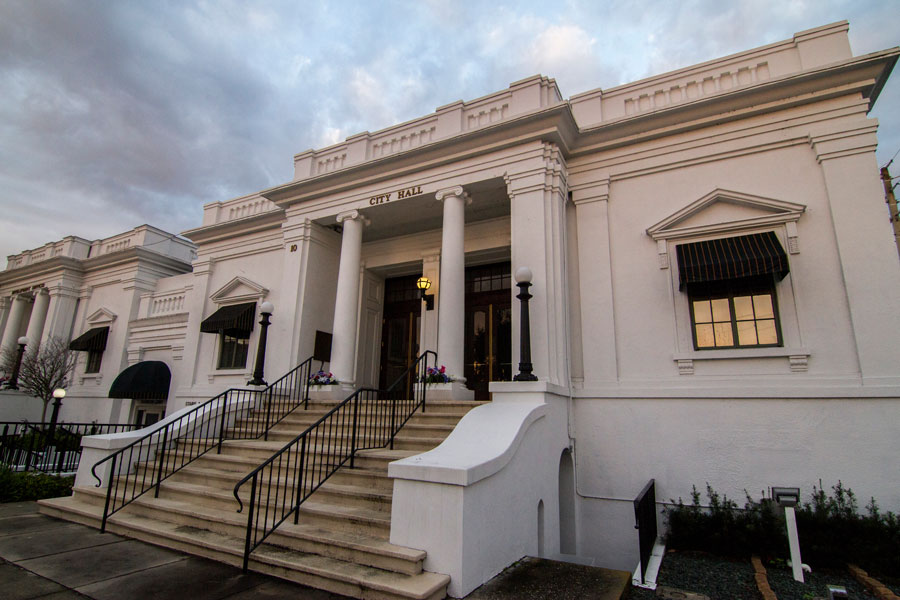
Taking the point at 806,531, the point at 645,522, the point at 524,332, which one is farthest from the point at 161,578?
the point at 806,531

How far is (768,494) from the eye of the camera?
6777mm

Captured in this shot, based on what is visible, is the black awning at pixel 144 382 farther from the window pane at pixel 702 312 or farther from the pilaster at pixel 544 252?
the window pane at pixel 702 312

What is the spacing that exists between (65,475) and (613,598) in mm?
10814

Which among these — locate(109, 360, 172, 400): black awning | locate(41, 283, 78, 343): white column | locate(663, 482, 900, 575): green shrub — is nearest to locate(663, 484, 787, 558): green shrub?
locate(663, 482, 900, 575): green shrub

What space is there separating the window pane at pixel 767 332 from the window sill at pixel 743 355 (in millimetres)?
222

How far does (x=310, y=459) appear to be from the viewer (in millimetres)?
6691

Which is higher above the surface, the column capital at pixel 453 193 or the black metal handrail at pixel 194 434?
the column capital at pixel 453 193

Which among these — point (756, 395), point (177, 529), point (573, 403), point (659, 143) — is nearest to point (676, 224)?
point (659, 143)

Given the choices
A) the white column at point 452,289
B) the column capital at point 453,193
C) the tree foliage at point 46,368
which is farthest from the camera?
the tree foliage at point 46,368

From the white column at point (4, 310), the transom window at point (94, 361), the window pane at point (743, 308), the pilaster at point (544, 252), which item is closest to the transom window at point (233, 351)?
the transom window at point (94, 361)

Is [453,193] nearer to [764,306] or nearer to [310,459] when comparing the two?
[310,459]

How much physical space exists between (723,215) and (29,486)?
13.2 m

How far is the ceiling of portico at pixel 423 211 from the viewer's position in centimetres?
988

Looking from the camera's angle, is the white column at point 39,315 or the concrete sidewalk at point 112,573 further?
the white column at point 39,315
